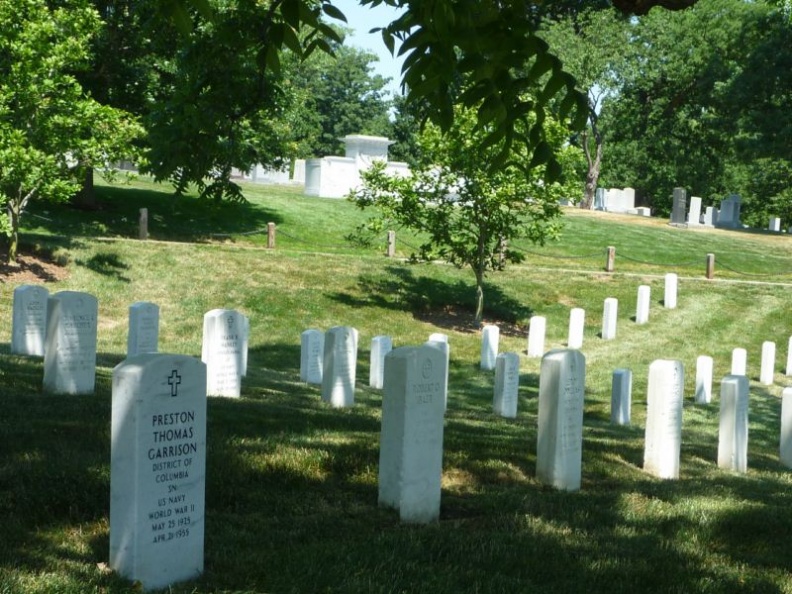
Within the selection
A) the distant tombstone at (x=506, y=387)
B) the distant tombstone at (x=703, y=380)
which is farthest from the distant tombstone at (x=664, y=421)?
the distant tombstone at (x=703, y=380)

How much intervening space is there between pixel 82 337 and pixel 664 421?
6.06m

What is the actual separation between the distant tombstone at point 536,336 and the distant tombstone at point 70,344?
1432 cm

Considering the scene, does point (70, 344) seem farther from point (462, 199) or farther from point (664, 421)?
point (462, 199)

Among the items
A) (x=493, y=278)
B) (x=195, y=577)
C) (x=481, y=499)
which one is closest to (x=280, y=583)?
(x=195, y=577)

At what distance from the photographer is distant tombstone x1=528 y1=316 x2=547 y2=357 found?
2420 centimetres

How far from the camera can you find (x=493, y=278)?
32062mm

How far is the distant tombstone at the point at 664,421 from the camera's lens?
1048 centimetres

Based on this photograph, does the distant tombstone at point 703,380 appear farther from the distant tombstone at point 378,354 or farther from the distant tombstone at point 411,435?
the distant tombstone at point 411,435

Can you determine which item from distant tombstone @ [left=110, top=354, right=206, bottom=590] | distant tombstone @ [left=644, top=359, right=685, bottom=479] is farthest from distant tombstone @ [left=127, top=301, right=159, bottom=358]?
distant tombstone @ [left=110, top=354, right=206, bottom=590]

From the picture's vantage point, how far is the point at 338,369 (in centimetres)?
1394

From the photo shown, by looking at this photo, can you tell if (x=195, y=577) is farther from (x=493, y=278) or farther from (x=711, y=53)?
(x=711, y=53)

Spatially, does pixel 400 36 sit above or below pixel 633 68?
below

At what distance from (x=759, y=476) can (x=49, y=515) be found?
786 centimetres

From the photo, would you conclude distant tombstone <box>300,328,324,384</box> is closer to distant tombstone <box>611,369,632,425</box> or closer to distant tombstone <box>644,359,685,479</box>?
distant tombstone <box>611,369,632,425</box>
